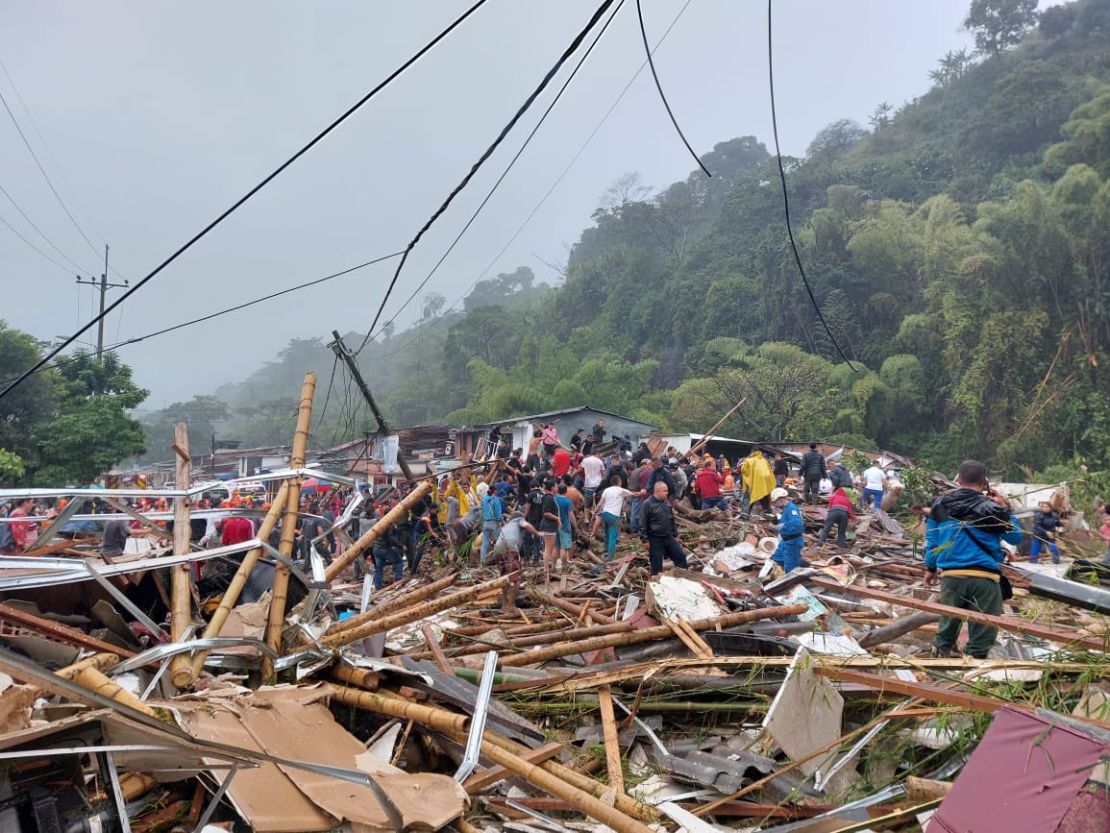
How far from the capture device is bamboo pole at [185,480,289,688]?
163 inches

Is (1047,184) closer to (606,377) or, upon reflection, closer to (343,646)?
(606,377)

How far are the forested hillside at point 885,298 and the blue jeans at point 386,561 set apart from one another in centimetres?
440

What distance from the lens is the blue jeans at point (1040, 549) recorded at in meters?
10.3

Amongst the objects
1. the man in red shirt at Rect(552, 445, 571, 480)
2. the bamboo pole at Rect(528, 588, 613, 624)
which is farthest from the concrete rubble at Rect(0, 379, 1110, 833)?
the man in red shirt at Rect(552, 445, 571, 480)

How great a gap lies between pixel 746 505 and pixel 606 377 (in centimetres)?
2994

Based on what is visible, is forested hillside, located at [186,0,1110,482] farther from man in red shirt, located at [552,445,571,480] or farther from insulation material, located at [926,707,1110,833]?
insulation material, located at [926,707,1110,833]

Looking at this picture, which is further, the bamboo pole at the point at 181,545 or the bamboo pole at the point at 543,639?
the bamboo pole at the point at 543,639

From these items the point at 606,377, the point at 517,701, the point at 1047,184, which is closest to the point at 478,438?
the point at 606,377

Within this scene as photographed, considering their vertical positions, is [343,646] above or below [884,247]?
below

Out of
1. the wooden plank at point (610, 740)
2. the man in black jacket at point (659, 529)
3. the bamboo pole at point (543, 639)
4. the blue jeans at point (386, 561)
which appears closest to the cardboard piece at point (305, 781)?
the wooden plank at point (610, 740)

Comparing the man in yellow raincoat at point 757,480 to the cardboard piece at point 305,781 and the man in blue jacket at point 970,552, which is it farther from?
the cardboard piece at point 305,781

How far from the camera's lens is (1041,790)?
2.47m

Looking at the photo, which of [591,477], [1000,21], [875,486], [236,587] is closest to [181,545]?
[236,587]

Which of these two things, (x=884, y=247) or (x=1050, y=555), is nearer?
(x=1050, y=555)
